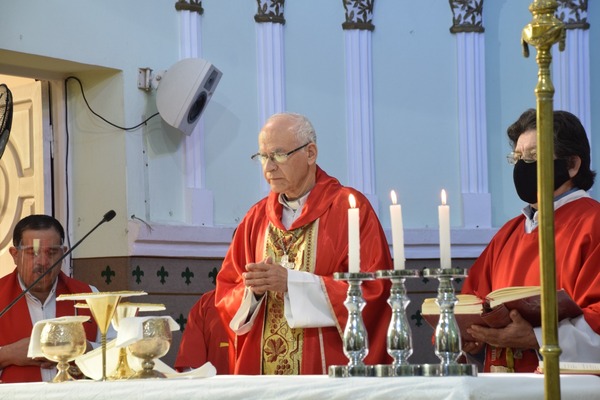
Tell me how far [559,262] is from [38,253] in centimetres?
243

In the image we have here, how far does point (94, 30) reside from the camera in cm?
682

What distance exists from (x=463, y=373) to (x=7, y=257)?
4835 mm

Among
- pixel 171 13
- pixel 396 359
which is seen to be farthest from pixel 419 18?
pixel 396 359

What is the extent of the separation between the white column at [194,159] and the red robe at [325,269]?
6.54 feet

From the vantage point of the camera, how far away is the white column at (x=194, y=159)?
7125mm

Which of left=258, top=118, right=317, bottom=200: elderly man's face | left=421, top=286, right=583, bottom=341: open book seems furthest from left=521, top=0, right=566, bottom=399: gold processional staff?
left=258, top=118, right=317, bottom=200: elderly man's face

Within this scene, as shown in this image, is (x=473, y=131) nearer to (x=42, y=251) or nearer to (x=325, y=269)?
(x=325, y=269)

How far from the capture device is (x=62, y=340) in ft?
11.6

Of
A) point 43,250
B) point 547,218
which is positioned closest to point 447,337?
point 547,218

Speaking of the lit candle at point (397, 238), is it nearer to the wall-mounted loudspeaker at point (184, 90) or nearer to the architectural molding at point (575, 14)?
the wall-mounted loudspeaker at point (184, 90)

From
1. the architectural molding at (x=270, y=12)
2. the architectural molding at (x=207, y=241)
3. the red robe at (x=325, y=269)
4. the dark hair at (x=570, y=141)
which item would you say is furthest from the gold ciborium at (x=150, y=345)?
the architectural molding at (x=270, y=12)

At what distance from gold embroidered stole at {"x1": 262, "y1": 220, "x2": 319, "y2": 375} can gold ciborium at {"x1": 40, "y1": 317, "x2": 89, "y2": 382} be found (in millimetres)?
1275

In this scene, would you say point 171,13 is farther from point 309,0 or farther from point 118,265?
point 118,265

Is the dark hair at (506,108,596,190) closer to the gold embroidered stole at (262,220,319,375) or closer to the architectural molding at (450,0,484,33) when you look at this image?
the gold embroidered stole at (262,220,319,375)
